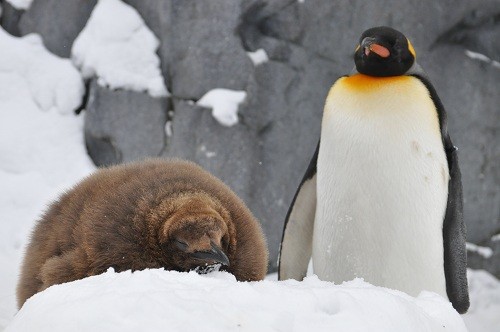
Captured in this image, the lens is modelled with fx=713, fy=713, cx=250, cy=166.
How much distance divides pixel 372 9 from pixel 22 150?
8.20 feet

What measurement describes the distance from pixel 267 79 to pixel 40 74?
1.61 m

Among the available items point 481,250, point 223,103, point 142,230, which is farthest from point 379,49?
point 481,250

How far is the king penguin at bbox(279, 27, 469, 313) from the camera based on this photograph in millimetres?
2293

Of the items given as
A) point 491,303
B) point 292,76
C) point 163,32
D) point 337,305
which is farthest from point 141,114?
point 337,305

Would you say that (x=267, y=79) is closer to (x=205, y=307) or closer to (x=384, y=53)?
(x=384, y=53)

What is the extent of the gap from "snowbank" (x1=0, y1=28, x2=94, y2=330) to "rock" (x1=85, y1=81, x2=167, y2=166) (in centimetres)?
26

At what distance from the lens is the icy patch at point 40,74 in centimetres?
490

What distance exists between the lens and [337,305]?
43.6 inches

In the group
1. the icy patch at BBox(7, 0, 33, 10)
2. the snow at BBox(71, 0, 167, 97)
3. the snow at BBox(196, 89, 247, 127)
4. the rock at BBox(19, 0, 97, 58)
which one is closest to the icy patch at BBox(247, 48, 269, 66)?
the snow at BBox(196, 89, 247, 127)

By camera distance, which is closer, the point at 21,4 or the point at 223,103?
the point at 223,103

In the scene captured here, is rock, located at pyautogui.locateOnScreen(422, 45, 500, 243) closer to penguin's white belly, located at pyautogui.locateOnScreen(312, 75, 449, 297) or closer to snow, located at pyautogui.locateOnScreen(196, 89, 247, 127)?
snow, located at pyautogui.locateOnScreen(196, 89, 247, 127)

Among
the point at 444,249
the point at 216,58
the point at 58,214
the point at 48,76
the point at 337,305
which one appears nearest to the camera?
the point at 337,305

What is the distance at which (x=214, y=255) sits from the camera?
1.43 metres

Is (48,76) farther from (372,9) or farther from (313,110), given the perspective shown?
(372,9)
